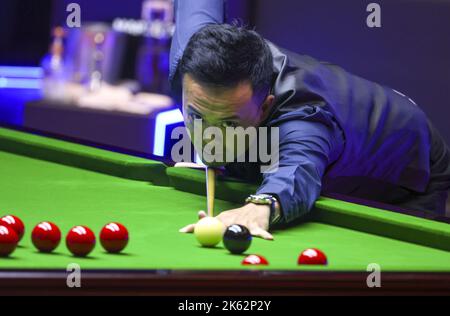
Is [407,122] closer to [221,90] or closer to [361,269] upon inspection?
[221,90]

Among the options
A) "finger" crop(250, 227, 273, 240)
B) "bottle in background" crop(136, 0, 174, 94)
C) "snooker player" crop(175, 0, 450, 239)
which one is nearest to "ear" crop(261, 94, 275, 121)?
"snooker player" crop(175, 0, 450, 239)

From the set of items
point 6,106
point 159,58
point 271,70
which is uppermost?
point 271,70

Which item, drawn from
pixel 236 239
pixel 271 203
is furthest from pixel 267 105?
pixel 236 239

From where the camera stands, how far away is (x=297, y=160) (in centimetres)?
309

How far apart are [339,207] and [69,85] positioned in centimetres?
519

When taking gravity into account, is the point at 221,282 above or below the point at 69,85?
above

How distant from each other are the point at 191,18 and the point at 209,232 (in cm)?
131

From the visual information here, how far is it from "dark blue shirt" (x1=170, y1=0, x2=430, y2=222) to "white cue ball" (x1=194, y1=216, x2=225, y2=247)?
1.59 ft

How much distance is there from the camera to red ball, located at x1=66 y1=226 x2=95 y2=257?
7.40 ft

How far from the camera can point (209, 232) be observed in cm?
251

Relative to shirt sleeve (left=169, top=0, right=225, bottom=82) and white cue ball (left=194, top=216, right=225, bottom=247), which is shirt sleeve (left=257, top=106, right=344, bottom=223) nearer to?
white cue ball (left=194, top=216, right=225, bottom=247)

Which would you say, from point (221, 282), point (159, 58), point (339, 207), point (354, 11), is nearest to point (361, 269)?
point (221, 282)
